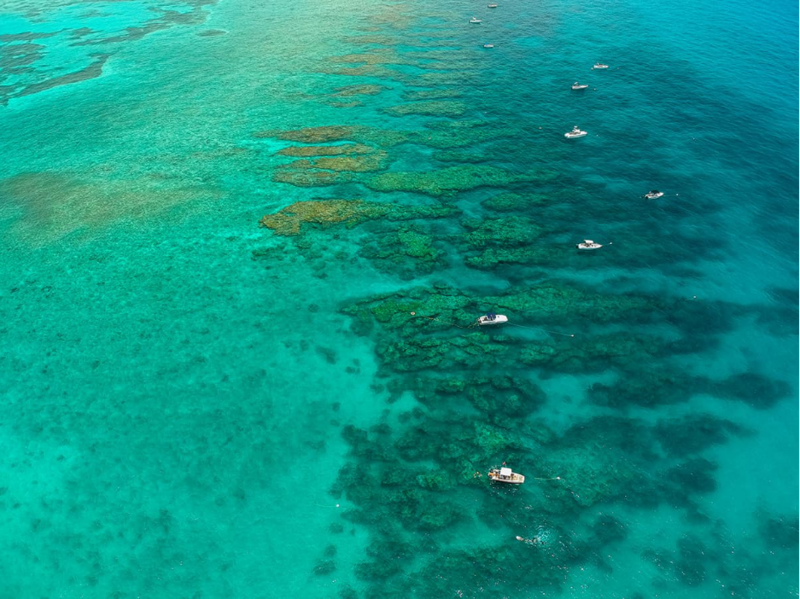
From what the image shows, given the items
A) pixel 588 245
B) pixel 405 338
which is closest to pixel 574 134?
pixel 588 245

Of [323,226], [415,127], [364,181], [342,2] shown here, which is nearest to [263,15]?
[342,2]

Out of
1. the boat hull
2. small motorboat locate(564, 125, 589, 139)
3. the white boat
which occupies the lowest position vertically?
the white boat

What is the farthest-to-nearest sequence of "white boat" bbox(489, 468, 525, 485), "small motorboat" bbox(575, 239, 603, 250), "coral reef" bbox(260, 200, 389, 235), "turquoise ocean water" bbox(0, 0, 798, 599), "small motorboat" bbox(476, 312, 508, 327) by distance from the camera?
"coral reef" bbox(260, 200, 389, 235) < "small motorboat" bbox(575, 239, 603, 250) < "small motorboat" bbox(476, 312, 508, 327) < "white boat" bbox(489, 468, 525, 485) < "turquoise ocean water" bbox(0, 0, 798, 599)

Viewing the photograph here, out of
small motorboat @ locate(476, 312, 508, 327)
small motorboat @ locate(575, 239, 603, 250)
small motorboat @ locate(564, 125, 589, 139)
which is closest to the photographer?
small motorboat @ locate(476, 312, 508, 327)

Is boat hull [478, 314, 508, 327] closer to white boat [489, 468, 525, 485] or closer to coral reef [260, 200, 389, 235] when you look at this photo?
white boat [489, 468, 525, 485]

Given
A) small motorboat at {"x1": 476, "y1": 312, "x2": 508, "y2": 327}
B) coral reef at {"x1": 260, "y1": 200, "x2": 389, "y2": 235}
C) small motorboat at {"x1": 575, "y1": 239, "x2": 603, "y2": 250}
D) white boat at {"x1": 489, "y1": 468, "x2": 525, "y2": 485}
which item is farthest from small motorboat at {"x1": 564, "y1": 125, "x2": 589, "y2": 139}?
white boat at {"x1": 489, "y1": 468, "x2": 525, "y2": 485}

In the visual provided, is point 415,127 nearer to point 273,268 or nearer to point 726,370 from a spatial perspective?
point 273,268

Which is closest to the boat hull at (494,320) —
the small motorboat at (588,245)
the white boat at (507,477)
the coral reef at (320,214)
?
the white boat at (507,477)

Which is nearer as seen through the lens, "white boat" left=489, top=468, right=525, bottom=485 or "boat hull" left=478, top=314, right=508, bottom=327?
"white boat" left=489, top=468, right=525, bottom=485
